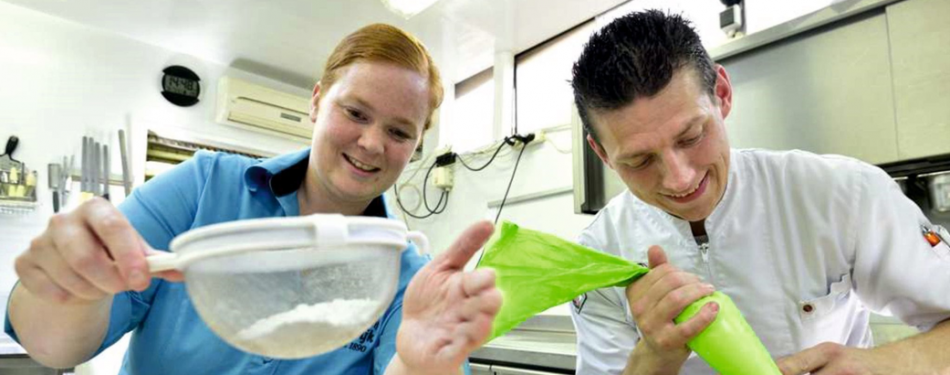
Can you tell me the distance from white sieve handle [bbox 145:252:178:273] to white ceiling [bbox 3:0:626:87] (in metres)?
2.43

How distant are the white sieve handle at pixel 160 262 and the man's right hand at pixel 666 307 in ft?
2.12

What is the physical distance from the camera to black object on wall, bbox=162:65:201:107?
328 centimetres

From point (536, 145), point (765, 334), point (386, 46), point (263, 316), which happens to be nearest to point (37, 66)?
point (536, 145)

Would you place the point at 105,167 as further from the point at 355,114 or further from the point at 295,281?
the point at 295,281

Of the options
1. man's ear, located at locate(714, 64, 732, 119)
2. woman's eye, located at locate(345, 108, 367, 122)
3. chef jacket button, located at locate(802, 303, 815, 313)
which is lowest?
chef jacket button, located at locate(802, 303, 815, 313)

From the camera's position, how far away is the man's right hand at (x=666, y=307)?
2.71 feet

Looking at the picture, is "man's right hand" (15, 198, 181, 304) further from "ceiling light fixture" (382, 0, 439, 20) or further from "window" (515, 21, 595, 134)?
"window" (515, 21, 595, 134)

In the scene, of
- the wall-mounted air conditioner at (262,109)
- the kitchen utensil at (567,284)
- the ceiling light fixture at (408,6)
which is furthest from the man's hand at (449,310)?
the wall-mounted air conditioner at (262,109)

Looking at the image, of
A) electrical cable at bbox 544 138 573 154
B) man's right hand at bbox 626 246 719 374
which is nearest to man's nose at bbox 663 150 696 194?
man's right hand at bbox 626 246 719 374

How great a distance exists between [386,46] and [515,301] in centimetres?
55

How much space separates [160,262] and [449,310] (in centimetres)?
28

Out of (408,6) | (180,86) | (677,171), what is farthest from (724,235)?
(180,86)

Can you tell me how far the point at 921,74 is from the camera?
1.43 m

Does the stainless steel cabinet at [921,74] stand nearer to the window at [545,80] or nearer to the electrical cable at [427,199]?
the window at [545,80]
